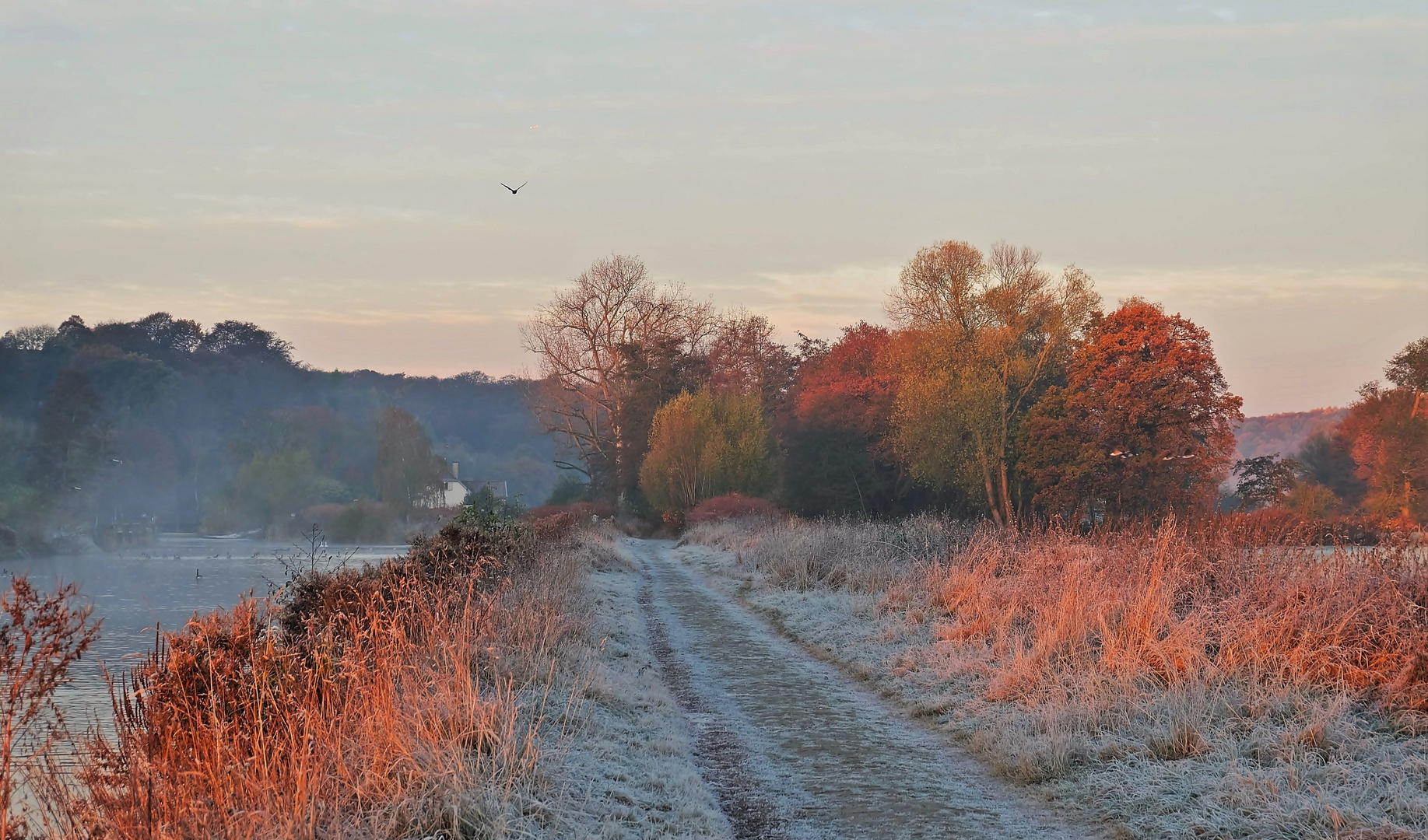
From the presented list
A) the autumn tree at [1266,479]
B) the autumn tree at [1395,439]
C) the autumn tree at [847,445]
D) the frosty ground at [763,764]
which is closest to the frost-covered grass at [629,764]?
the frosty ground at [763,764]

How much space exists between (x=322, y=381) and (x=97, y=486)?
115 feet

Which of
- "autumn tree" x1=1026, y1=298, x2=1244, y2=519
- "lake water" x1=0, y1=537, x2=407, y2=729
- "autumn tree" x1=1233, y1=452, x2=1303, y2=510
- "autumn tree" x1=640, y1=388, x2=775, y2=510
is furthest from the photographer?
"autumn tree" x1=640, y1=388, x2=775, y2=510

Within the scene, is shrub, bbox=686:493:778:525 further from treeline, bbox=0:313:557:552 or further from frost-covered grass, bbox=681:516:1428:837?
frost-covered grass, bbox=681:516:1428:837

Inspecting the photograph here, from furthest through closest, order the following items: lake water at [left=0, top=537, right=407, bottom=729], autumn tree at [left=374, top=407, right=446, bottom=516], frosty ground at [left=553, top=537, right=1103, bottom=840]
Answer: autumn tree at [left=374, top=407, right=446, bottom=516] < lake water at [left=0, top=537, right=407, bottom=729] < frosty ground at [left=553, top=537, right=1103, bottom=840]

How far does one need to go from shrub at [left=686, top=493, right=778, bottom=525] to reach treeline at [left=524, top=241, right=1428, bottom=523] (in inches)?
173

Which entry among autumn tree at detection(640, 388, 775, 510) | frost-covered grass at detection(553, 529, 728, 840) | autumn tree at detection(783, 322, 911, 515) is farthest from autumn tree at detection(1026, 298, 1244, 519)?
frost-covered grass at detection(553, 529, 728, 840)

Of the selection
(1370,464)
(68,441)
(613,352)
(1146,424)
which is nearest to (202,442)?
(68,441)

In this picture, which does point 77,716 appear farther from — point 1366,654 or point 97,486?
point 97,486

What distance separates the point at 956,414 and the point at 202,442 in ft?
219

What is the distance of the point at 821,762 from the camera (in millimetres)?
6762

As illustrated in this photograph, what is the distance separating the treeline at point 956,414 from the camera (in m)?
35.4

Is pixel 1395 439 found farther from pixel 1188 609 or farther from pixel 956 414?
pixel 1188 609

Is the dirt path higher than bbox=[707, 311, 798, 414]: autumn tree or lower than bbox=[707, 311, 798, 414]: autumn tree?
lower

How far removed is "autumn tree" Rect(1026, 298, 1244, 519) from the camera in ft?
115
